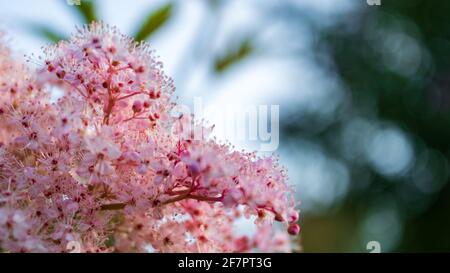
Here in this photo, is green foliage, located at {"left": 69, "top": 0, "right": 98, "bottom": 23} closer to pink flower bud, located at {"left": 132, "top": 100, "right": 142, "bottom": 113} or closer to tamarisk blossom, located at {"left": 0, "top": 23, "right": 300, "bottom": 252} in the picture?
tamarisk blossom, located at {"left": 0, "top": 23, "right": 300, "bottom": 252}

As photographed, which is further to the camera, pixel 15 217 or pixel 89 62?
pixel 89 62

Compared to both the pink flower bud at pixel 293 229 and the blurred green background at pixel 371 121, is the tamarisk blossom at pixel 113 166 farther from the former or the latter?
the blurred green background at pixel 371 121

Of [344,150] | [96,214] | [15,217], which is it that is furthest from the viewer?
[344,150]

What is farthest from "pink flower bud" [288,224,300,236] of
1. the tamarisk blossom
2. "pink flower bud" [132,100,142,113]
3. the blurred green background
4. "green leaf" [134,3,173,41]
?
Answer: the blurred green background

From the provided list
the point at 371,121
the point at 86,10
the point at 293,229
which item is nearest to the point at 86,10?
the point at 86,10

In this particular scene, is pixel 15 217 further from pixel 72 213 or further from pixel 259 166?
pixel 259 166

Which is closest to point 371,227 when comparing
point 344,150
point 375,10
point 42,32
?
point 344,150
